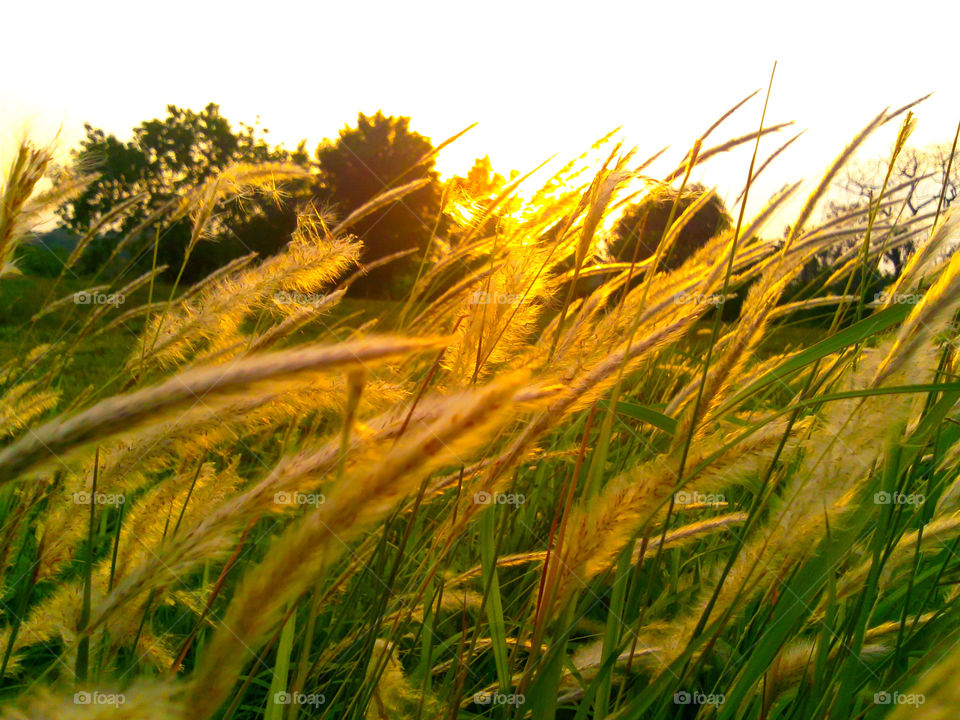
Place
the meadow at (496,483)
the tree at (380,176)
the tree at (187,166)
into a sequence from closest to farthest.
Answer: the meadow at (496,483) < the tree at (187,166) < the tree at (380,176)

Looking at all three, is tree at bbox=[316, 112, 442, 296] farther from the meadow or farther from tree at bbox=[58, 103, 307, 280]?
the meadow

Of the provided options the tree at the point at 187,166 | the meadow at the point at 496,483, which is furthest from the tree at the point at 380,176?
the meadow at the point at 496,483

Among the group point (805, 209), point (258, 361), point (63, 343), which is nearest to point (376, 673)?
point (258, 361)

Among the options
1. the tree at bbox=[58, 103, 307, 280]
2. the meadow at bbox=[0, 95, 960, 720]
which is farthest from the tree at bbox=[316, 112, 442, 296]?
the meadow at bbox=[0, 95, 960, 720]

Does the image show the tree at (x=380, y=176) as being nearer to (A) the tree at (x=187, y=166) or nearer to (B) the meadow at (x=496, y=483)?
(A) the tree at (x=187, y=166)

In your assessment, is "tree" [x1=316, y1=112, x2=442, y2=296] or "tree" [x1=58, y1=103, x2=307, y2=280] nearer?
"tree" [x1=58, y1=103, x2=307, y2=280]

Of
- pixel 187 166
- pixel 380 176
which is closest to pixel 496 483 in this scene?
pixel 187 166

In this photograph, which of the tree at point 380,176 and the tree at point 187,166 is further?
the tree at point 380,176

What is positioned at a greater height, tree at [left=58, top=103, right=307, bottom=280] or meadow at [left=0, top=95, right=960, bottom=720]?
tree at [left=58, top=103, right=307, bottom=280]

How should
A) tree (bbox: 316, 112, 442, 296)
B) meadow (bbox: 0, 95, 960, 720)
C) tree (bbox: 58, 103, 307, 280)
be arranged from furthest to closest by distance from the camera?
tree (bbox: 316, 112, 442, 296) < tree (bbox: 58, 103, 307, 280) < meadow (bbox: 0, 95, 960, 720)

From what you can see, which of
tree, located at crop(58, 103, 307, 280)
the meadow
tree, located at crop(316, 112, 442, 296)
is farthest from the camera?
tree, located at crop(316, 112, 442, 296)

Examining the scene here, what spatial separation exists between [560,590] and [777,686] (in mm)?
522

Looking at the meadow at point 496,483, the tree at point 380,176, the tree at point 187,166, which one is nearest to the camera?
the meadow at point 496,483

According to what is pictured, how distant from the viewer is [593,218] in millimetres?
938
